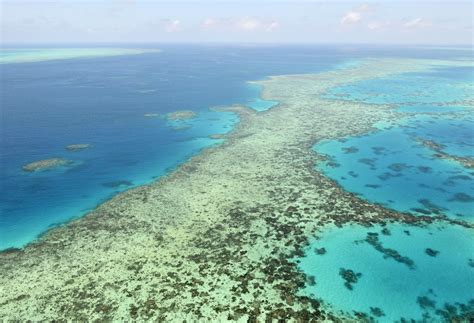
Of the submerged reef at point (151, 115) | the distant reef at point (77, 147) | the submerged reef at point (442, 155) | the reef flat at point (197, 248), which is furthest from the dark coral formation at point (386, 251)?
the submerged reef at point (151, 115)

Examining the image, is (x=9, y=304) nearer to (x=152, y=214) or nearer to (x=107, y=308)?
(x=107, y=308)

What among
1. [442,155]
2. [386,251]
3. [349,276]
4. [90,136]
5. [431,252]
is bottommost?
[349,276]

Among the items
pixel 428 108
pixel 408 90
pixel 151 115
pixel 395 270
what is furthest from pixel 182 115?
pixel 408 90

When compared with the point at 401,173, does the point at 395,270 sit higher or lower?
lower

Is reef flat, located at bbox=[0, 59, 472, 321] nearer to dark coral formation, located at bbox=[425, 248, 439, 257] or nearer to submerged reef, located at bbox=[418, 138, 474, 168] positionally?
dark coral formation, located at bbox=[425, 248, 439, 257]

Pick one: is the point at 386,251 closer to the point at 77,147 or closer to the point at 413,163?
the point at 413,163

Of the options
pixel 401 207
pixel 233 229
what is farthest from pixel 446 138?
pixel 233 229
